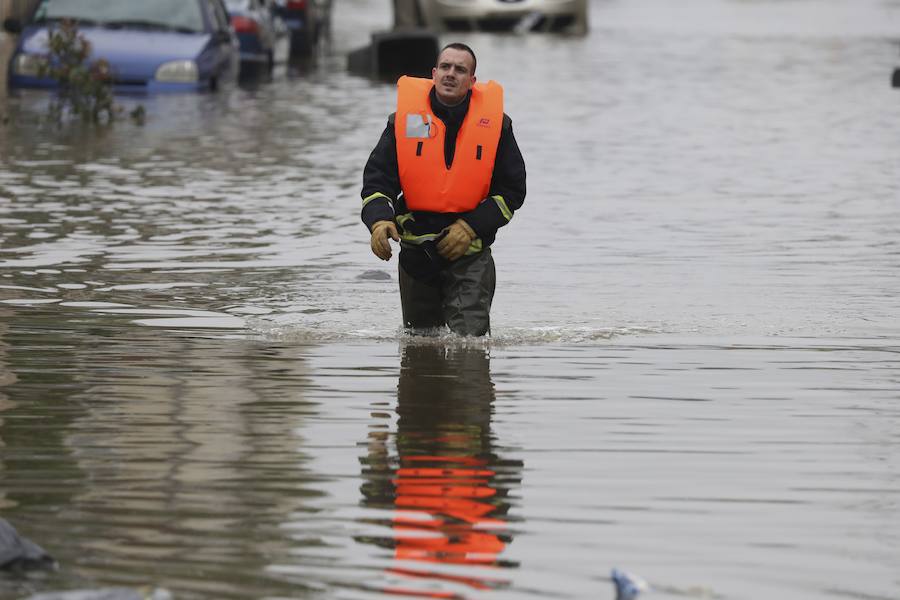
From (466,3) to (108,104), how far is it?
727 inches

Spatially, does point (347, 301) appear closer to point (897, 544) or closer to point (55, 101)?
point (897, 544)

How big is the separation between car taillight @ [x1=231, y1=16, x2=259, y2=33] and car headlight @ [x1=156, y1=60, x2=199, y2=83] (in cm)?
594

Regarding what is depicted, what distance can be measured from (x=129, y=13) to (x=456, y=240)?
14.5 m

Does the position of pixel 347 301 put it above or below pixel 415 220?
below

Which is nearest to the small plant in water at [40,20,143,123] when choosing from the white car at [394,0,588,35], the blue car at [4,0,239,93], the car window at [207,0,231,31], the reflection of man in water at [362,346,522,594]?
the blue car at [4,0,239,93]

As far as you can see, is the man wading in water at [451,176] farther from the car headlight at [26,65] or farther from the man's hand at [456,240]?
the car headlight at [26,65]

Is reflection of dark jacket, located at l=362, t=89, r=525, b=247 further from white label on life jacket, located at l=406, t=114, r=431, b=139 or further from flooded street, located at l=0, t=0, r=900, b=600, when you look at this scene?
flooded street, located at l=0, t=0, r=900, b=600

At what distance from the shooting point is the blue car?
22.1 m

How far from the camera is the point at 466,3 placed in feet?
126

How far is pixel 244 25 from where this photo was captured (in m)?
28.8

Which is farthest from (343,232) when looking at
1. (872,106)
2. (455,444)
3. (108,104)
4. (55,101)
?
(872,106)

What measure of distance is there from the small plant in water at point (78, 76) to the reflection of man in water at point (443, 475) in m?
12.0

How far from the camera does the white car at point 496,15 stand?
38.2 m

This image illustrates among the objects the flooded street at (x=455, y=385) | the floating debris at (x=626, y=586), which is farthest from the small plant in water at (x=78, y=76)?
the floating debris at (x=626, y=586)
